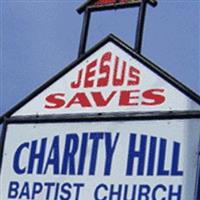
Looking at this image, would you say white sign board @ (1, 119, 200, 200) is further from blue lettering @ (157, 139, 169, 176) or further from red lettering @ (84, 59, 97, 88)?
red lettering @ (84, 59, 97, 88)

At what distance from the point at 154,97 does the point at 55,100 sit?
0.84 m

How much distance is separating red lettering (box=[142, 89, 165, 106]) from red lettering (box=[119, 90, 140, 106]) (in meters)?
0.08

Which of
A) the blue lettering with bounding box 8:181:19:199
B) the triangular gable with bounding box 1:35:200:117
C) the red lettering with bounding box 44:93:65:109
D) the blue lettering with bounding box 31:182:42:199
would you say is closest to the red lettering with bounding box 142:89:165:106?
the triangular gable with bounding box 1:35:200:117

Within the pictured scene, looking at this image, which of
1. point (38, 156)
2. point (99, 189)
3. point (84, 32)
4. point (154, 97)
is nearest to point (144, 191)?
point (99, 189)

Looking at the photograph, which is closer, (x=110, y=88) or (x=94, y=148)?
(x=94, y=148)

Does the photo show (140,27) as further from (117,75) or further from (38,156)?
(38,156)

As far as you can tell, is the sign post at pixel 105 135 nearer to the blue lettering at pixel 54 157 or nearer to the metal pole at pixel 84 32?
the blue lettering at pixel 54 157

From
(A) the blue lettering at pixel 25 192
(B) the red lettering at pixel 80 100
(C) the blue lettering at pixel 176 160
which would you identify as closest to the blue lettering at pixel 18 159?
(A) the blue lettering at pixel 25 192

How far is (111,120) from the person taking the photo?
15.1ft

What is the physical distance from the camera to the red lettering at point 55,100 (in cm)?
492

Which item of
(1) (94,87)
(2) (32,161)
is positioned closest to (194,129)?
(1) (94,87)

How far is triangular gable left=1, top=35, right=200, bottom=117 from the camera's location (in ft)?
14.7

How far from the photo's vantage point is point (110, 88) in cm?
474

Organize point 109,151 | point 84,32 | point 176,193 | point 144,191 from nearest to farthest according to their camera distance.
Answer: point 176,193, point 144,191, point 109,151, point 84,32
